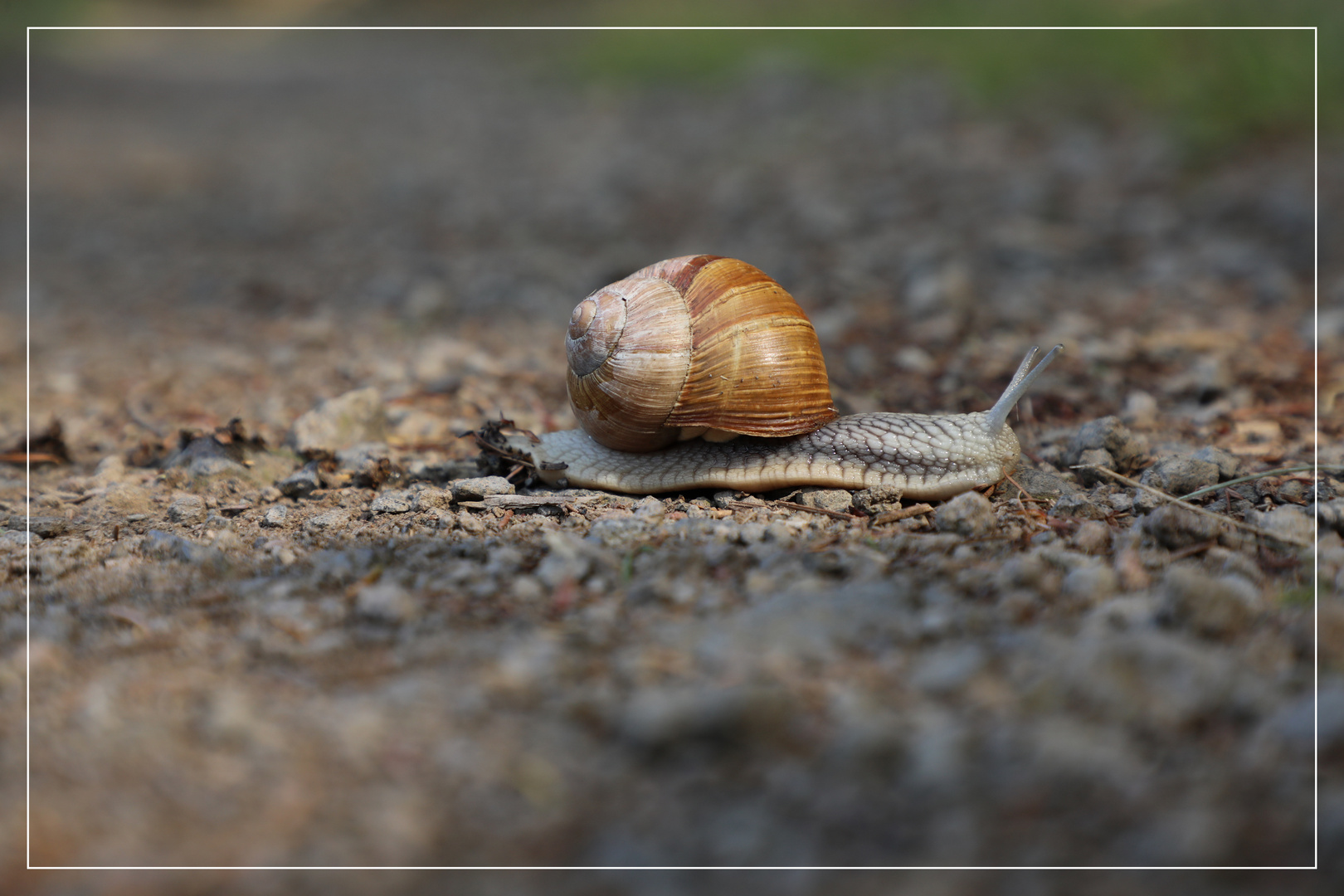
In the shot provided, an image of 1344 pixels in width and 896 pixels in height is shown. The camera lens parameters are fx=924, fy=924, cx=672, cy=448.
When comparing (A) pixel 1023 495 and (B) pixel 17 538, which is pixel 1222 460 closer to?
(A) pixel 1023 495

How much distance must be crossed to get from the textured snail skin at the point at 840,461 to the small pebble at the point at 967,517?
258mm

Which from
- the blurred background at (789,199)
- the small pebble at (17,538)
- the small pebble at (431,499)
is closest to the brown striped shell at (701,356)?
the small pebble at (431,499)

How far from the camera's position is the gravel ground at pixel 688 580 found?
143 cm

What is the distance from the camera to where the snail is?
9.57 feet

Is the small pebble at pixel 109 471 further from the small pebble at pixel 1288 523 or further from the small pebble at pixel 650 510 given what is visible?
the small pebble at pixel 1288 523

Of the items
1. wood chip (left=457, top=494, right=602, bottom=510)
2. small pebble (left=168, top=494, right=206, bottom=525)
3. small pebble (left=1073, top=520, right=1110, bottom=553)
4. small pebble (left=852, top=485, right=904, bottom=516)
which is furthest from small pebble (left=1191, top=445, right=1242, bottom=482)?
small pebble (left=168, top=494, right=206, bottom=525)

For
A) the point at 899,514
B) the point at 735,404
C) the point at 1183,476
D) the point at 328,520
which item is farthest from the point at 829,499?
the point at 328,520

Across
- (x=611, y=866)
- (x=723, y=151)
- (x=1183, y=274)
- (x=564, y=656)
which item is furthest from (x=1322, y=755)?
(x=723, y=151)

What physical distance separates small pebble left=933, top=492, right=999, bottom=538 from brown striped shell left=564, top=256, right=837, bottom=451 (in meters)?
0.62

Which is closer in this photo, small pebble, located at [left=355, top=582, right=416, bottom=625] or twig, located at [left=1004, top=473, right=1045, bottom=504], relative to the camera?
small pebble, located at [left=355, top=582, right=416, bottom=625]

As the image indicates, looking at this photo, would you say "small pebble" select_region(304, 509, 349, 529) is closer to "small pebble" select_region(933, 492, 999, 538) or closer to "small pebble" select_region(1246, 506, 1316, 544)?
"small pebble" select_region(933, 492, 999, 538)

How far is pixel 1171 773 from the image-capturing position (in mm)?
1474

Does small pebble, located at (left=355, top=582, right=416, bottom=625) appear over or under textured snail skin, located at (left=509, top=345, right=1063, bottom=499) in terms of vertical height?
under

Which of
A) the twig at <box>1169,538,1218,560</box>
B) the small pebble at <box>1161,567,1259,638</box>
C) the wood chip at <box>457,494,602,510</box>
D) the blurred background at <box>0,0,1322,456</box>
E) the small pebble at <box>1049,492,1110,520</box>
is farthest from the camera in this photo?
the blurred background at <box>0,0,1322,456</box>
